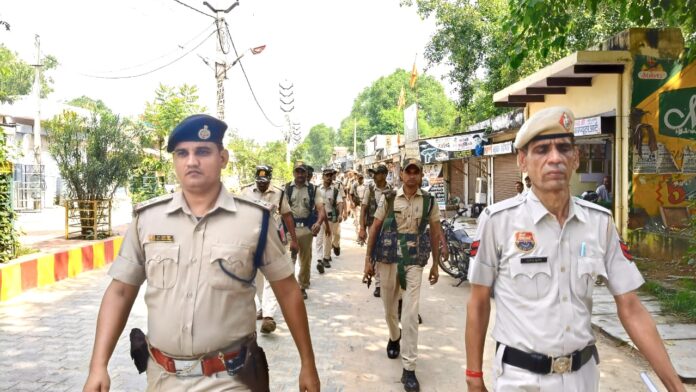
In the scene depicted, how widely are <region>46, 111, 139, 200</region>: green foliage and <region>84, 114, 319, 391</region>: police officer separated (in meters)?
10.1

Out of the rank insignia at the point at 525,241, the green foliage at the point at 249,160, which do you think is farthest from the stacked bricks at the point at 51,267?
the green foliage at the point at 249,160

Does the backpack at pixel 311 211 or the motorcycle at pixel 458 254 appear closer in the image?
the backpack at pixel 311 211

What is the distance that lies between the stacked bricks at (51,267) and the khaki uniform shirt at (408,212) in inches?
218

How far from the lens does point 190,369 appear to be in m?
2.25

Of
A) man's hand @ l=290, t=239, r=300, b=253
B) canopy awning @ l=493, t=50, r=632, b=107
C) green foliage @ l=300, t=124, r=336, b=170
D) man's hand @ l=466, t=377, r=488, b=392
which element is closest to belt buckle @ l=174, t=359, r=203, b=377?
man's hand @ l=466, t=377, r=488, b=392

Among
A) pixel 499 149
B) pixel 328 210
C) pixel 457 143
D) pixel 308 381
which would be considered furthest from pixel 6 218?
pixel 457 143

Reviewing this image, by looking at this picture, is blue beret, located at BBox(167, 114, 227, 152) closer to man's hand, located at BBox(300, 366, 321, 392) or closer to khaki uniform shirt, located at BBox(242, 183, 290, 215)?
man's hand, located at BBox(300, 366, 321, 392)

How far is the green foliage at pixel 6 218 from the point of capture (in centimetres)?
795

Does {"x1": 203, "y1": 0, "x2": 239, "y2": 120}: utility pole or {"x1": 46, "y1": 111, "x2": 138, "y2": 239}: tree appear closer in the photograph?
{"x1": 46, "y1": 111, "x2": 138, "y2": 239}: tree

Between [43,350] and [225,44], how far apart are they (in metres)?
12.1

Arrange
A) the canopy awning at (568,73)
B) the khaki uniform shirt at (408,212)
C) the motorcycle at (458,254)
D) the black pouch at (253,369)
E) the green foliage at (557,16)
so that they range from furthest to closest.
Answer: the canopy awning at (568,73) < the motorcycle at (458,254) < the green foliage at (557,16) < the khaki uniform shirt at (408,212) < the black pouch at (253,369)

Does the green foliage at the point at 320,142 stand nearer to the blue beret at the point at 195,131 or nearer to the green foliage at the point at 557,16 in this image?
the green foliage at the point at 557,16

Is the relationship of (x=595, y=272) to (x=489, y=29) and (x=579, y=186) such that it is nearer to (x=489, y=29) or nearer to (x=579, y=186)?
(x=579, y=186)

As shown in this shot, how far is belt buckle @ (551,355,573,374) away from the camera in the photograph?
87.4 inches
